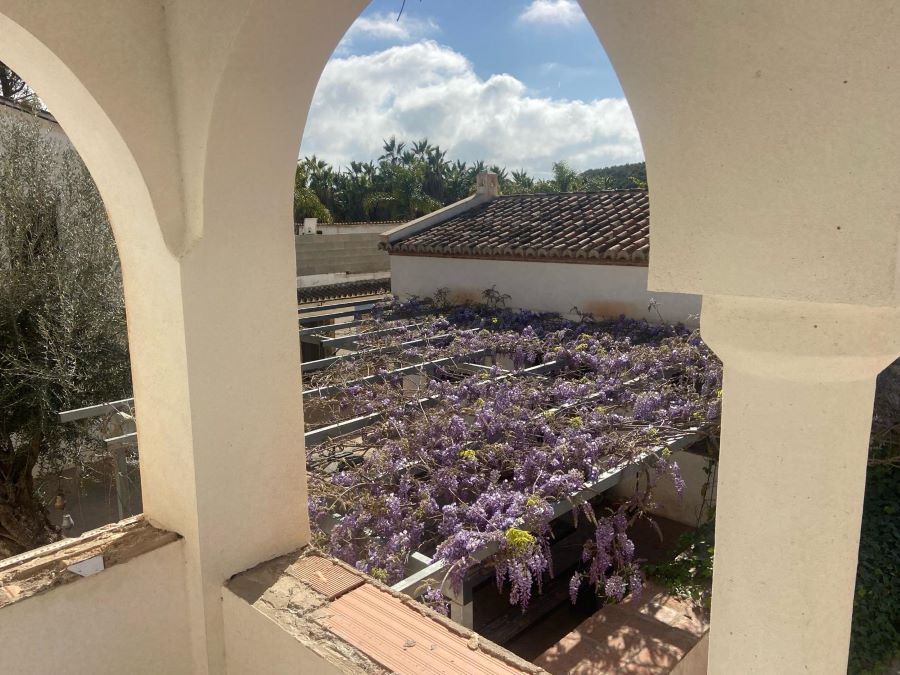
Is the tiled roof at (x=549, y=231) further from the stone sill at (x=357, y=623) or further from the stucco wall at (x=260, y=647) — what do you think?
the stucco wall at (x=260, y=647)

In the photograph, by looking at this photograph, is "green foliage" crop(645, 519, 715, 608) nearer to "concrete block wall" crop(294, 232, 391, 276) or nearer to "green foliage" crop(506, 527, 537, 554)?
"green foliage" crop(506, 527, 537, 554)

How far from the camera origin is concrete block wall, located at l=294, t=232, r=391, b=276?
645 inches

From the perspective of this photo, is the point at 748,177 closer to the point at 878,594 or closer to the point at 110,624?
the point at 110,624

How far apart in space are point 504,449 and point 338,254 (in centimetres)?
1320

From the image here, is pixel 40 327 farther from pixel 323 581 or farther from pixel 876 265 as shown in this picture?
pixel 876 265

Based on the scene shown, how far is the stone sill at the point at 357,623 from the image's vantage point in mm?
1931

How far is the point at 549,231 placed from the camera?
10.7 metres

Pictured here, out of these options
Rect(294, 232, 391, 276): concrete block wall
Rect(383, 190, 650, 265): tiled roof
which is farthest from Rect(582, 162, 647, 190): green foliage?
Rect(383, 190, 650, 265): tiled roof

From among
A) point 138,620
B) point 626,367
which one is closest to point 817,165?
point 138,620

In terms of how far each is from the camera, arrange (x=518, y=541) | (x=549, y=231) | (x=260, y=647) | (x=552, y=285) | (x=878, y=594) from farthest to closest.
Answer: (x=549, y=231) → (x=552, y=285) → (x=878, y=594) → (x=518, y=541) → (x=260, y=647)

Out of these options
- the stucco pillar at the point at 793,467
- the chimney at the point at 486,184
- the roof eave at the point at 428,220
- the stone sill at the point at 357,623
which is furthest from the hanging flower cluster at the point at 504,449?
the chimney at the point at 486,184

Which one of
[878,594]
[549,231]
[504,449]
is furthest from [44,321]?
[878,594]

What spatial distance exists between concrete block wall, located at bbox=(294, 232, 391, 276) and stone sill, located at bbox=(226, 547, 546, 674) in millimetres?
13614

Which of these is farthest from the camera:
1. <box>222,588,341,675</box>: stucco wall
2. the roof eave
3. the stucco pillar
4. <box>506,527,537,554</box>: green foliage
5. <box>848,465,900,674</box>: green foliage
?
the roof eave
